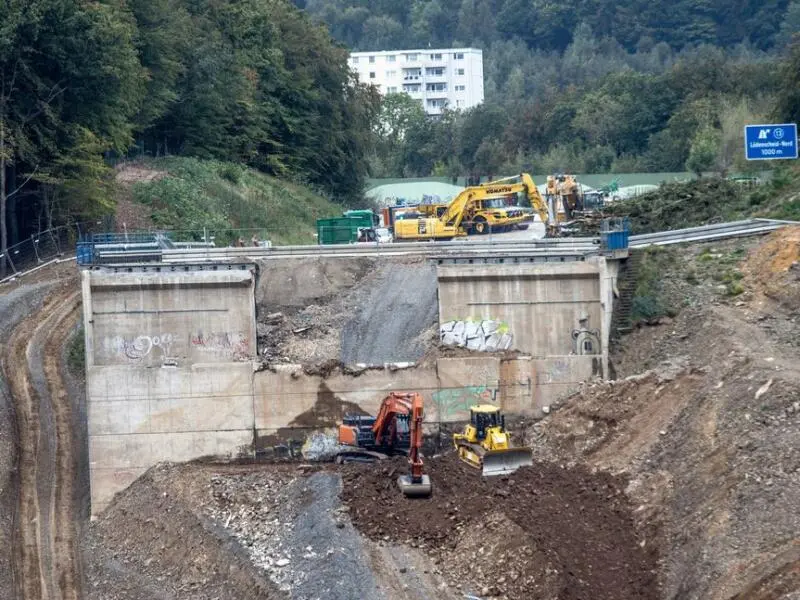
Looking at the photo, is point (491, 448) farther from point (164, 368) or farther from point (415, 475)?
point (164, 368)

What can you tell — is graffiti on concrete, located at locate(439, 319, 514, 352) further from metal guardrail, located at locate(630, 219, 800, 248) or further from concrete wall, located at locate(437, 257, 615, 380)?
metal guardrail, located at locate(630, 219, 800, 248)

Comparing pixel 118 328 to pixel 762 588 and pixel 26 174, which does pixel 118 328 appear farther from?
pixel 762 588

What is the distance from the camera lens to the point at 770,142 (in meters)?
46.2

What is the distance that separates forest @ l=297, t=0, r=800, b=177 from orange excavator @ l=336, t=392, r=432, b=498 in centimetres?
2759

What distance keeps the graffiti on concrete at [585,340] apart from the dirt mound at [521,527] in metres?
5.92

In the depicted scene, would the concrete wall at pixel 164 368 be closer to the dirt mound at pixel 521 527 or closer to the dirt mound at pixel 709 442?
the dirt mound at pixel 521 527

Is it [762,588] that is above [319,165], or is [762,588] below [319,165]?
below

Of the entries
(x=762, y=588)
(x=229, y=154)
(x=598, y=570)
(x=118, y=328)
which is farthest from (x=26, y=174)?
(x=762, y=588)

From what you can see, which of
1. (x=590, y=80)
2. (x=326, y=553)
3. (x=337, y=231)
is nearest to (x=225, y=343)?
(x=326, y=553)

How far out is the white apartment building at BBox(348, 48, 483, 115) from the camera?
167250 millimetres

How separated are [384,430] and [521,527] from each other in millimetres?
7916

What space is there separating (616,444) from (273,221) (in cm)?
3157

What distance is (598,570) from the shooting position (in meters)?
30.5

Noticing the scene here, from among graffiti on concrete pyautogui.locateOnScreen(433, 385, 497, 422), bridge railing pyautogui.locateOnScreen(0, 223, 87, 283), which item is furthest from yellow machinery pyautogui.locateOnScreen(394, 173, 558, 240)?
graffiti on concrete pyautogui.locateOnScreen(433, 385, 497, 422)
